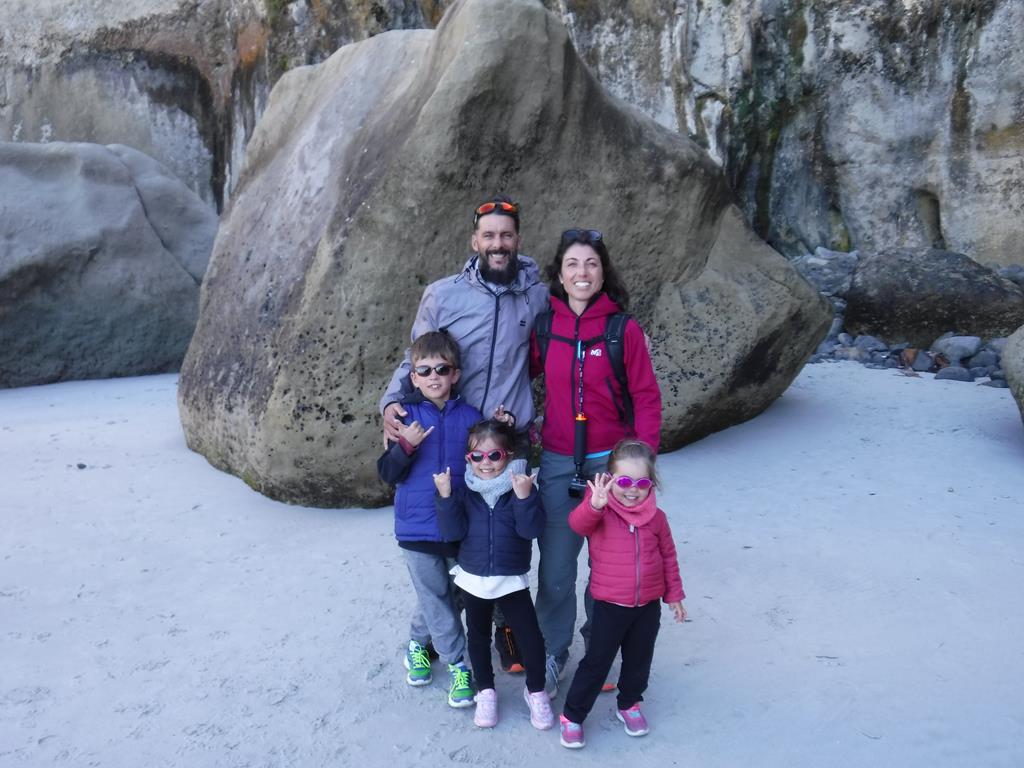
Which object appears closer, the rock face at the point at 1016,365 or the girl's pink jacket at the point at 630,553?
the girl's pink jacket at the point at 630,553

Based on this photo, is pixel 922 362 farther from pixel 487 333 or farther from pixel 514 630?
pixel 514 630

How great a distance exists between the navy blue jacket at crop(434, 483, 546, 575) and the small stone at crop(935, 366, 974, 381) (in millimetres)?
4601

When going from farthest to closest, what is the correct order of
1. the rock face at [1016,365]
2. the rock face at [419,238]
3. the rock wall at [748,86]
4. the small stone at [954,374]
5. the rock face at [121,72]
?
the rock face at [121,72], the rock wall at [748,86], the small stone at [954,374], the rock face at [1016,365], the rock face at [419,238]

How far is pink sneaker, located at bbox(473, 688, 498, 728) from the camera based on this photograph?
89.0 inches

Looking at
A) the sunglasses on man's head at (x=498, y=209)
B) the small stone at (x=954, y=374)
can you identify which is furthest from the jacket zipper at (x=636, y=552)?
the small stone at (x=954, y=374)

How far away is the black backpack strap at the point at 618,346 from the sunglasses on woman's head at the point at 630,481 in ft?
1.05

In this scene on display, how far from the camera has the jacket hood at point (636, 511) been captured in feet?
6.95

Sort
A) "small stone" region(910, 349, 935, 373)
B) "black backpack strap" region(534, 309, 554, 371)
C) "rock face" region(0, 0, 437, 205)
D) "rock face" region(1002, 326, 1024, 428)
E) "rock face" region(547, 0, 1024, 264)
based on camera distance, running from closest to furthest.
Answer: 1. "black backpack strap" region(534, 309, 554, 371)
2. "rock face" region(1002, 326, 1024, 428)
3. "small stone" region(910, 349, 935, 373)
4. "rock face" region(547, 0, 1024, 264)
5. "rock face" region(0, 0, 437, 205)

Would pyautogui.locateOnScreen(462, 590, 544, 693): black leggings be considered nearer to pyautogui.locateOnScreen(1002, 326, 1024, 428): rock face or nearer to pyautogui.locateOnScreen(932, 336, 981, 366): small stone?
pyautogui.locateOnScreen(1002, 326, 1024, 428): rock face

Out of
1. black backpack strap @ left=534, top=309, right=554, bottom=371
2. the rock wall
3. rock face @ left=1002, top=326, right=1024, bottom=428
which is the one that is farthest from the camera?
the rock wall

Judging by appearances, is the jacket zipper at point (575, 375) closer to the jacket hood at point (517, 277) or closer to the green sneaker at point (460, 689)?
the jacket hood at point (517, 277)

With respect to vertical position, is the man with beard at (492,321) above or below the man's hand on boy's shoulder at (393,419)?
above

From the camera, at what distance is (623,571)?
211 centimetres

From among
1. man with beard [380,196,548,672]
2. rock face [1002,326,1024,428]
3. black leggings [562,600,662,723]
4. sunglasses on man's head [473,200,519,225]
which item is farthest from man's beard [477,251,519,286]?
rock face [1002,326,1024,428]
